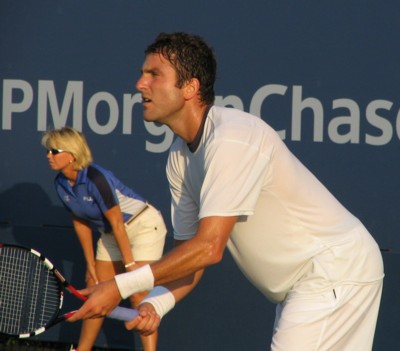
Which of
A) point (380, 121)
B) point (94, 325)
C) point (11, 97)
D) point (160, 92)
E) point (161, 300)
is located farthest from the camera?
point (11, 97)

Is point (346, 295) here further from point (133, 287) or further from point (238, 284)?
point (238, 284)

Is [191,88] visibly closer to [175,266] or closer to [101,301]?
[175,266]

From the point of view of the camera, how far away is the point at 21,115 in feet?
21.3

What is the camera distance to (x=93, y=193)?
5984 mm

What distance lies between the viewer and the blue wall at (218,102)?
19.4 feet

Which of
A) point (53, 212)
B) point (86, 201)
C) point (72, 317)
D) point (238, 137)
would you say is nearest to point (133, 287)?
point (72, 317)

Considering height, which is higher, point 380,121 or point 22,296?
point 380,121

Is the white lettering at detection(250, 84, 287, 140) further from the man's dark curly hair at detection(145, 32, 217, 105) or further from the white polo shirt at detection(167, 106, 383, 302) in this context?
the man's dark curly hair at detection(145, 32, 217, 105)

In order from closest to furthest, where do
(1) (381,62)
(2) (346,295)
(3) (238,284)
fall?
(2) (346,295)
(1) (381,62)
(3) (238,284)

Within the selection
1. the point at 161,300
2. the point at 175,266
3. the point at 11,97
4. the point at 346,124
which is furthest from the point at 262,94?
the point at 175,266

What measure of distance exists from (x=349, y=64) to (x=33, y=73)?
6.58 ft

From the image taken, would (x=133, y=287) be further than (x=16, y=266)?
No

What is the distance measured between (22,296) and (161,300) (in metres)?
2.69

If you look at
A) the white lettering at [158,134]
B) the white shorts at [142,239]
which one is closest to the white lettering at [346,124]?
the white lettering at [158,134]
